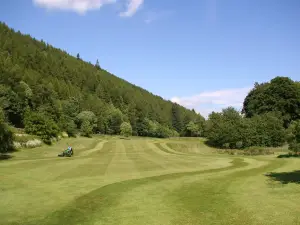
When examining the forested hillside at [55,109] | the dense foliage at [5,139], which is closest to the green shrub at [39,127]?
the forested hillside at [55,109]

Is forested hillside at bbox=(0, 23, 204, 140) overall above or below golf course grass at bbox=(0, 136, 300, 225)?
above

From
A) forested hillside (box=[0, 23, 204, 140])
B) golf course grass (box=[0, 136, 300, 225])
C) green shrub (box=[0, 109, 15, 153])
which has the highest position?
forested hillside (box=[0, 23, 204, 140])

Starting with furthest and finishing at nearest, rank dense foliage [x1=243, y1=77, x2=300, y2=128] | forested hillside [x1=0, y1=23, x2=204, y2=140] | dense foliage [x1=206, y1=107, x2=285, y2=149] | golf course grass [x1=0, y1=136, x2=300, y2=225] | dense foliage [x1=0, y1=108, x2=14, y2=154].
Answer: dense foliage [x1=243, y1=77, x2=300, y2=128]
forested hillside [x1=0, y1=23, x2=204, y2=140]
dense foliage [x1=206, y1=107, x2=285, y2=149]
dense foliage [x1=0, y1=108, x2=14, y2=154]
golf course grass [x1=0, y1=136, x2=300, y2=225]

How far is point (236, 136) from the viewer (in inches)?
3029

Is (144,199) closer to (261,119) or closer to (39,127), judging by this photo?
(39,127)

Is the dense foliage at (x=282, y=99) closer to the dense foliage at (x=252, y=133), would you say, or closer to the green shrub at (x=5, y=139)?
the dense foliage at (x=252, y=133)

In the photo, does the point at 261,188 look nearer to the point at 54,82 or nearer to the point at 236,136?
the point at 236,136

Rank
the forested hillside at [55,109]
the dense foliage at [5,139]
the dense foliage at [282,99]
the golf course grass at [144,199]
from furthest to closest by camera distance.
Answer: the dense foliage at [282,99], the forested hillside at [55,109], the dense foliage at [5,139], the golf course grass at [144,199]

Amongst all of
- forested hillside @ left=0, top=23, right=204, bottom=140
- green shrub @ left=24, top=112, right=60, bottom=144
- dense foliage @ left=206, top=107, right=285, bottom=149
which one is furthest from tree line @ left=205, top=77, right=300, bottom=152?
green shrub @ left=24, top=112, right=60, bottom=144

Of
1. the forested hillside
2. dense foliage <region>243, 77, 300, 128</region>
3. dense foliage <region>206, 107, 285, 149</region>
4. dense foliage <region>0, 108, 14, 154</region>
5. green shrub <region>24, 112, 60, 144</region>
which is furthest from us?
dense foliage <region>243, 77, 300, 128</region>

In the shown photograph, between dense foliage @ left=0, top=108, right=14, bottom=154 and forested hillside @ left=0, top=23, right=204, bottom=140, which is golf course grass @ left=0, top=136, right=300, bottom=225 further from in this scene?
forested hillside @ left=0, top=23, right=204, bottom=140

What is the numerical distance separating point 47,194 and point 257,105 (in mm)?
89031

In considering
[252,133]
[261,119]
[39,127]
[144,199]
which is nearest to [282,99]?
[261,119]

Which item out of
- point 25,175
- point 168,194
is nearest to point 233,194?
point 168,194
